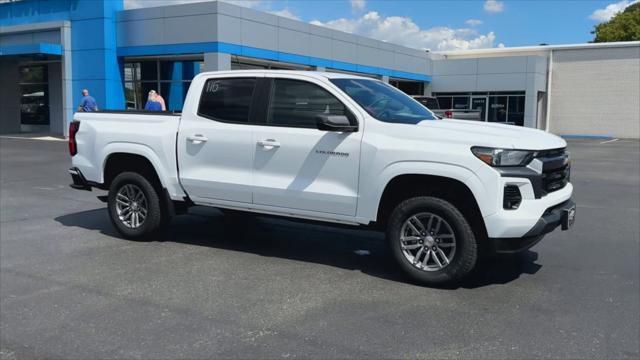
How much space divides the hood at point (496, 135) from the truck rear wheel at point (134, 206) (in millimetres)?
3300

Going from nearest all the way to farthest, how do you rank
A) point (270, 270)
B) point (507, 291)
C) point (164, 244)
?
point (507, 291) → point (270, 270) → point (164, 244)

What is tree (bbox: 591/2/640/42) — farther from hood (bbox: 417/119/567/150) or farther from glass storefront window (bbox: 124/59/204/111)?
hood (bbox: 417/119/567/150)

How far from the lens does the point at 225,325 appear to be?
4.52 metres

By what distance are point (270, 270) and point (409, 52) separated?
1251 inches

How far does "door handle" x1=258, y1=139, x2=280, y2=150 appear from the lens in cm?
617

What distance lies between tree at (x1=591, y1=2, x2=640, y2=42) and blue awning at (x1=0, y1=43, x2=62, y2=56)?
147ft

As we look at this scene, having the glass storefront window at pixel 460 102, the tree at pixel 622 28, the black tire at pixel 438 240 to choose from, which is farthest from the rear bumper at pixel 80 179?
the tree at pixel 622 28

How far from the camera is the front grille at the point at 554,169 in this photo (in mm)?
5336

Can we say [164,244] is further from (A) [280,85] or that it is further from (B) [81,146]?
(A) [280,85]

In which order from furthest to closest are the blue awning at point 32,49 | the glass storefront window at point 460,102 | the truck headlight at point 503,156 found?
the glass storefront window at point 460,102
the blue awning at point 32,49
the truck headlight at point 503,156

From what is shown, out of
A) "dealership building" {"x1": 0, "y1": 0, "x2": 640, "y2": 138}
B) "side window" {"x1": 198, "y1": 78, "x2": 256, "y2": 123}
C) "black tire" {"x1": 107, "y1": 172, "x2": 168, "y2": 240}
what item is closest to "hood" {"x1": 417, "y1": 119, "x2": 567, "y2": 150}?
"side window" {"x1": 198, "y1": 78, "x2": 256, "y2": 123}

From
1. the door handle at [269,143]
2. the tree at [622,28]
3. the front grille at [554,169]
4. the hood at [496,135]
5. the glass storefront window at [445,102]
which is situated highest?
the tree at [622,28]

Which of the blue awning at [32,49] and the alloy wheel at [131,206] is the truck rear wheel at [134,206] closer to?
the alloy wheel at [131,206]

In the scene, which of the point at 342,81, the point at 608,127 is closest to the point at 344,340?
the point at 342,81
